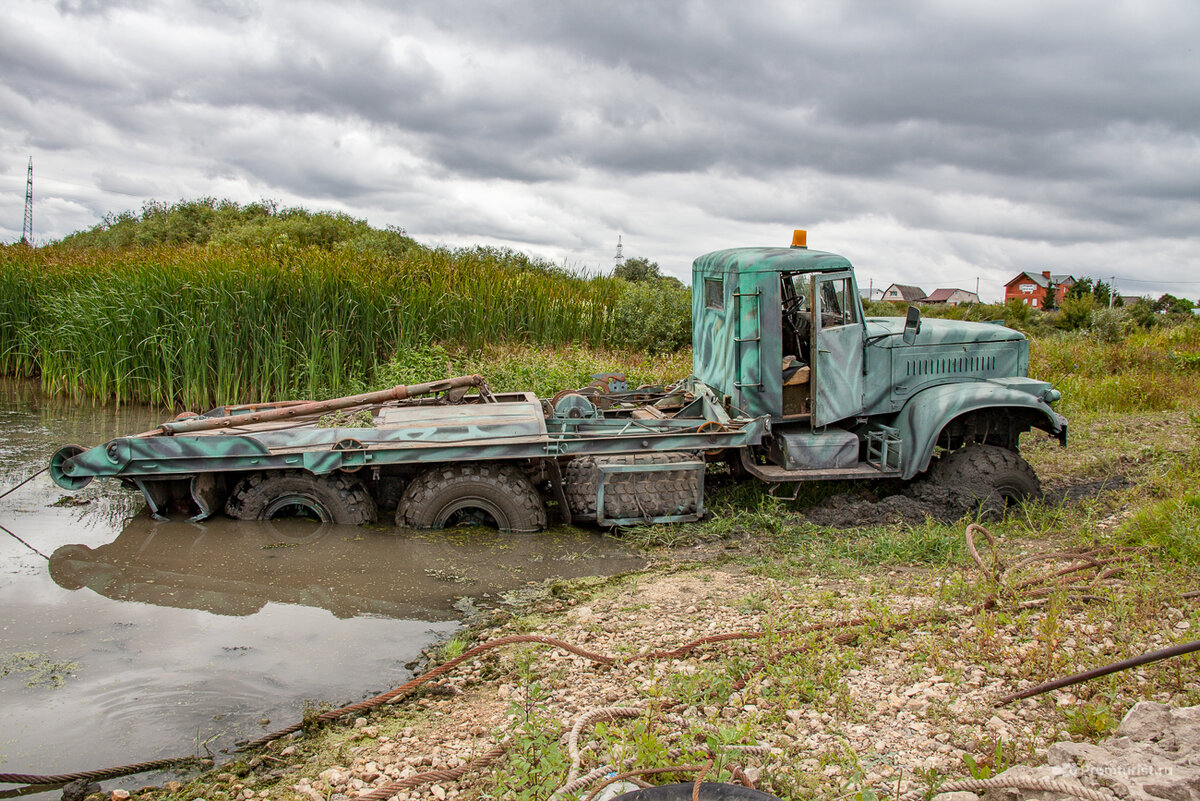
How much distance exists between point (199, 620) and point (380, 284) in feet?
27.4

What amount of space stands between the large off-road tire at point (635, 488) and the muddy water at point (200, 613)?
12.8 inches

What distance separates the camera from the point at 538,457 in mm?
6918

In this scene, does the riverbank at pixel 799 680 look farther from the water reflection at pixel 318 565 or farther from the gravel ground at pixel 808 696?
the water reflection at pixel 318 565

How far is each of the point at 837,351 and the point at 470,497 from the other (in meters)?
3.51

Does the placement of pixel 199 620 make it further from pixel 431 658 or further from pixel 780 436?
pixel 780 436

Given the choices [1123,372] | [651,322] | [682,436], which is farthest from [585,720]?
[1123,372]

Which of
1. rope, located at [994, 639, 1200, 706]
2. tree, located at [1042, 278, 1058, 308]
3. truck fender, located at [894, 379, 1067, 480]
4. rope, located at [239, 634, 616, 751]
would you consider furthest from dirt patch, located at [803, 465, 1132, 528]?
tree, located at [1042, 278, 1058, 308]

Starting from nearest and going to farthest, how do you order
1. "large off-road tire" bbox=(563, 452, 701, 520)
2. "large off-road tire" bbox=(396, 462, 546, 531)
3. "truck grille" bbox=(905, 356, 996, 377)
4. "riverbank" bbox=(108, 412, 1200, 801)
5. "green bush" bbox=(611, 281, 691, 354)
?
"riverbank" bbox=(108, 412, 1200, 801) < "large off-road tire" bbox=(396, 462, 546, 531) < "large off-road tire" bbox=(563, 452, 701, 520) < "truck grille" bbox=(905, 356, 996, 377) < "green bush" bbox=(611, 281, 691, 354)

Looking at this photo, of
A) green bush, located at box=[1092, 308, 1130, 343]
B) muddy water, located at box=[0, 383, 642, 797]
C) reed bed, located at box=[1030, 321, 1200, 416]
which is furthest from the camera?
green bush, located at box=[1092, 308, 1130, 343]

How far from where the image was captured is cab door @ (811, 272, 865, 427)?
714 centimetres

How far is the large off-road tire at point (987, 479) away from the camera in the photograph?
708cm

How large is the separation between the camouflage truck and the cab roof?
0.02 m

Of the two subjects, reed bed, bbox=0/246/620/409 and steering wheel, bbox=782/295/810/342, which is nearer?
steering wheel, bbox=782/295/810/342

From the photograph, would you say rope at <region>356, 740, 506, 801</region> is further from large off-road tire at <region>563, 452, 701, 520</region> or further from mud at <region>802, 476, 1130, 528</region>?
mud at <region>802, 476, 1130, 528</region>
